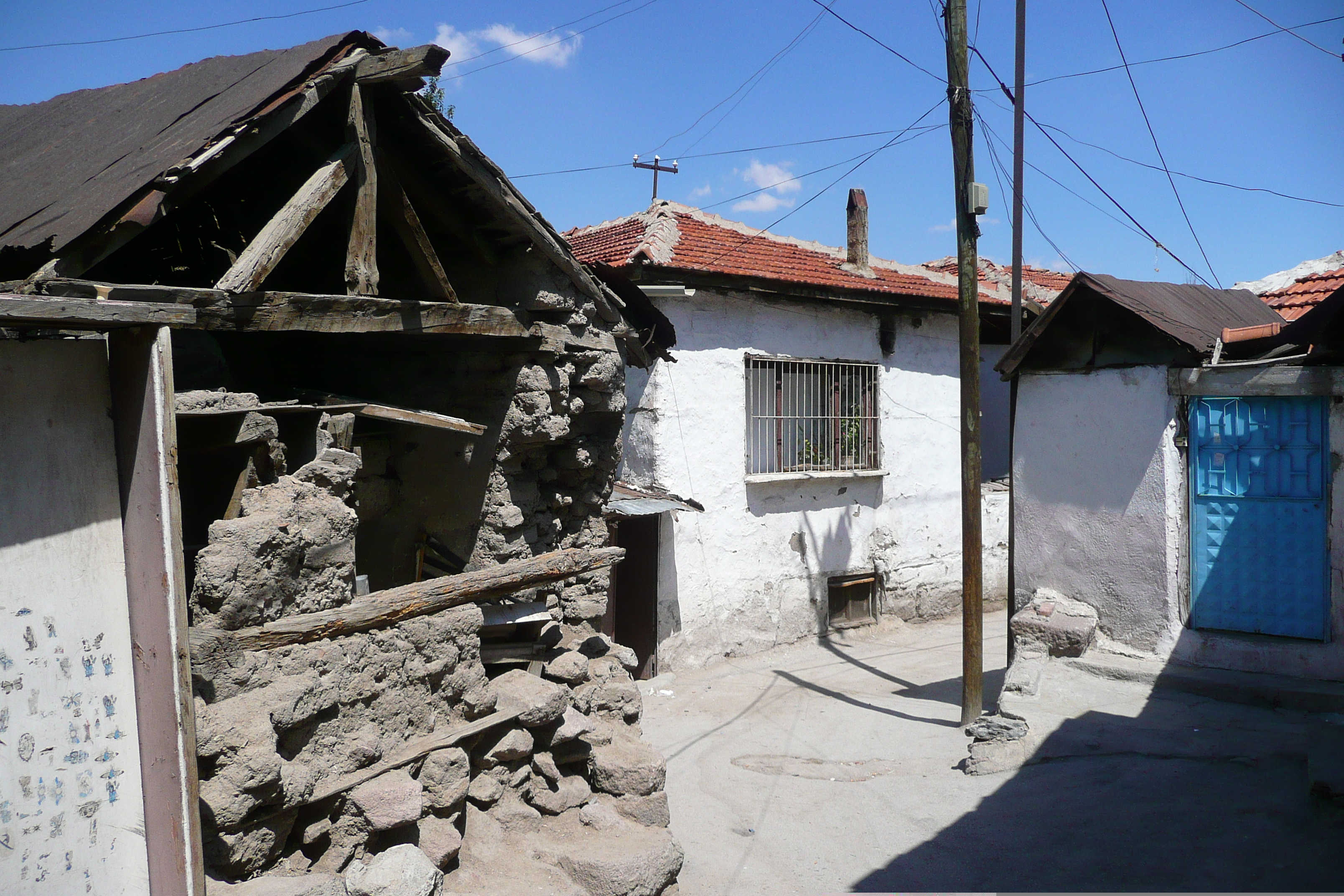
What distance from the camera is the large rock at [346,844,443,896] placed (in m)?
3.59

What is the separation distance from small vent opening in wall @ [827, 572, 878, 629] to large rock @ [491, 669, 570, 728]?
22.1 ft

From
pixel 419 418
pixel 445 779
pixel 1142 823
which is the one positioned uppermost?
pixel 419 418

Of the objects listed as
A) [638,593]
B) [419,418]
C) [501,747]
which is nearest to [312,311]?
[419,418]

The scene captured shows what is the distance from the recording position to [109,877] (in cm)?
298

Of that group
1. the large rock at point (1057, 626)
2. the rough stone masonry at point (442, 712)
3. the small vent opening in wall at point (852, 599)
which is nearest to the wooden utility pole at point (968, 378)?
the large rock at point (1057, 626)

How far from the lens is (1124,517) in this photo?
7430 millimetres

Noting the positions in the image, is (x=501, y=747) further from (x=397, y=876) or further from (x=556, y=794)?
(x=397, y=876)

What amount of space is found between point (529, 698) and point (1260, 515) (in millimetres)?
5583

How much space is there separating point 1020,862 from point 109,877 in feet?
14.6

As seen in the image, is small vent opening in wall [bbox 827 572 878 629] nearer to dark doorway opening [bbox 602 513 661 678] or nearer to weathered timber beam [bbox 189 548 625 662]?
dark doorway opening [bbox 602 513 661 678]

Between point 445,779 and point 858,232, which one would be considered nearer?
point 445,779

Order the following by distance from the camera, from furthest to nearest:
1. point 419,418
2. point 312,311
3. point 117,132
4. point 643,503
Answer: point 643,503, point 419,418, point 117,132, point 312,311

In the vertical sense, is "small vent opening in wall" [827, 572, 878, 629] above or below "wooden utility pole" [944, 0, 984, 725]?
below

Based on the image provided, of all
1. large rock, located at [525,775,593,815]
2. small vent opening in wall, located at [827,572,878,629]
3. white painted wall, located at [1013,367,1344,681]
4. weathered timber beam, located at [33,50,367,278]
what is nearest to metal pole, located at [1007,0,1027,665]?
white painted wall, located at [1013,367,1344,681]
